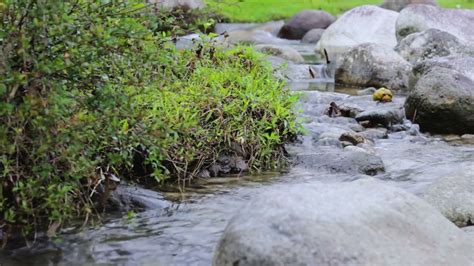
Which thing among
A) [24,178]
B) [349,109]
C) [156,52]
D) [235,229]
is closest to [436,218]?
[235,229]

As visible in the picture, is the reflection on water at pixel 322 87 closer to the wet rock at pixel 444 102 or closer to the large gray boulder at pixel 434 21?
the wet rock at pixel 444 102

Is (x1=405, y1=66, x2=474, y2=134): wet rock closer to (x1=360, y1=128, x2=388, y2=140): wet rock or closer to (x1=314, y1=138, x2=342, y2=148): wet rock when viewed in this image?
(x1=360, y1=128, x2=388, y2=140): wet rock

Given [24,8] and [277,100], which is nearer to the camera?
[24,8]

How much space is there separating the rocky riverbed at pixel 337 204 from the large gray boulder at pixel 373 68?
248 centimetres

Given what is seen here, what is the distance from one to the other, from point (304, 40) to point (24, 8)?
22.8 meters

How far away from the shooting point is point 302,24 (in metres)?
27.3

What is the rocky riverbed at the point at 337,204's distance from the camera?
10.8ft

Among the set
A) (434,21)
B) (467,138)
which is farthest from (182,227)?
(434,21)

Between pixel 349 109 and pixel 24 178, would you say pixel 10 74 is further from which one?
pixel 349 109

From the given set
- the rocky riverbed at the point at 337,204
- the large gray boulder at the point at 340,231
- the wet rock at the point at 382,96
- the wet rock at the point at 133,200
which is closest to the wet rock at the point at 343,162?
the rocky riverbed at the point at 337,204

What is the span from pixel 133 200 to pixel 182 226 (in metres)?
0.55

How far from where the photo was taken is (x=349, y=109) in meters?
9.97

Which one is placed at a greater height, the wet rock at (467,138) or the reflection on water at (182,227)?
the reflection on water at (182,227)

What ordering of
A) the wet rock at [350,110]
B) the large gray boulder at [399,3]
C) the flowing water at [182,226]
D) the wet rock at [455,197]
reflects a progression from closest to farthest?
the flowing water at [182,226], the wet rock at [455,197], the wet rock at [350,110], the large gray boulder at [399,3]
